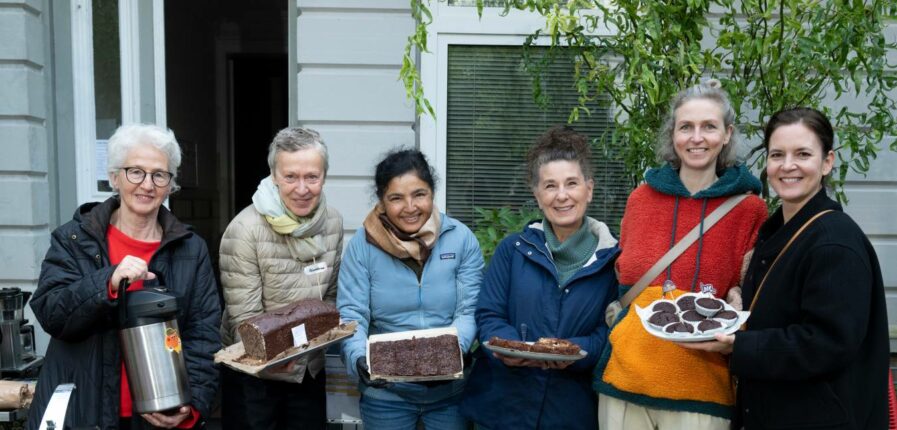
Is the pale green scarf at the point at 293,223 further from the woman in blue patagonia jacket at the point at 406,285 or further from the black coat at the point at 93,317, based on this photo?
the black coat at the point at 93,317

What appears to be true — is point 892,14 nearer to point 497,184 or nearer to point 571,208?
point 571,208

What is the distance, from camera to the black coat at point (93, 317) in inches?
98.5

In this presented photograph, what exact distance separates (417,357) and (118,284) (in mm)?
1184

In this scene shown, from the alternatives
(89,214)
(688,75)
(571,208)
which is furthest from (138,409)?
(688,75)

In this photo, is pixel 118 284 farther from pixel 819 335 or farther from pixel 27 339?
pixel 819 335

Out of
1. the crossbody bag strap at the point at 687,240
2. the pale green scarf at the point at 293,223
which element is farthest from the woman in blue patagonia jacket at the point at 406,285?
the crossbody bag strap at the point at 687,240

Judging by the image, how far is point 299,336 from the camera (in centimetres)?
281

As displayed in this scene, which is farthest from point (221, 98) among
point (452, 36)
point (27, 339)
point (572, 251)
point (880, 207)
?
point (880, 207)

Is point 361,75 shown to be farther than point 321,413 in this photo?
Yes

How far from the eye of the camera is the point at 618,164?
5.27m

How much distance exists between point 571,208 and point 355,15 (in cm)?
295

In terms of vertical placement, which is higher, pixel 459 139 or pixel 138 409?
pixel 459 139

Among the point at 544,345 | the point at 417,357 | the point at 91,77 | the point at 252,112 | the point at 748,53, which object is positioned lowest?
the point at 417,357

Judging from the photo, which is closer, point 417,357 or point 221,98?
point 417,357
